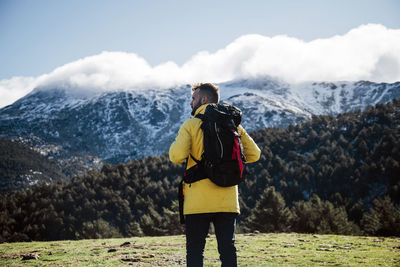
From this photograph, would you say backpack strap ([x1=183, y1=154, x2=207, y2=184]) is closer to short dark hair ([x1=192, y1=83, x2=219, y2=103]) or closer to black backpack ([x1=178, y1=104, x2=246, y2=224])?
black backpack ([x1=178, y1=104, x2=246, y2=224])

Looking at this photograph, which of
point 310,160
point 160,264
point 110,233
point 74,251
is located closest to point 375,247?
point 160,264

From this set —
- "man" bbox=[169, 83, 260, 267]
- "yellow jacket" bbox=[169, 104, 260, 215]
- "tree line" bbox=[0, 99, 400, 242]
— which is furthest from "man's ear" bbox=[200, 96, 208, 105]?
"tree line" bbox=[0, 99, 400, 242]

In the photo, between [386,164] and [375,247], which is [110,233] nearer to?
[375,247]

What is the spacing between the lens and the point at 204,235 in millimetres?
4609

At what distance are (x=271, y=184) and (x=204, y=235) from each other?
357 ft

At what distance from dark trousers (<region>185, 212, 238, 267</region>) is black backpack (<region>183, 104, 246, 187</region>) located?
52 cm

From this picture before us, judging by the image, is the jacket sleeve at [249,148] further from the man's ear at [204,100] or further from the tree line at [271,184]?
the tree line at [271,184]

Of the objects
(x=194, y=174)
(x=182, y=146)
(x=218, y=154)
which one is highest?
(x=182, y=146)

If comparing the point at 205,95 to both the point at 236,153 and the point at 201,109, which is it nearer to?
the point at 201,109

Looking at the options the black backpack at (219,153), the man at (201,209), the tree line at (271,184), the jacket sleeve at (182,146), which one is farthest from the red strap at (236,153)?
the tree line at (271,184)

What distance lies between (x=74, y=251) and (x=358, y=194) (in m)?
101

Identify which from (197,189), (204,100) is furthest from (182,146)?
(204,100)

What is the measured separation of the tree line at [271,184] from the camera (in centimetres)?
7912

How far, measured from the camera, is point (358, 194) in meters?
95.9
